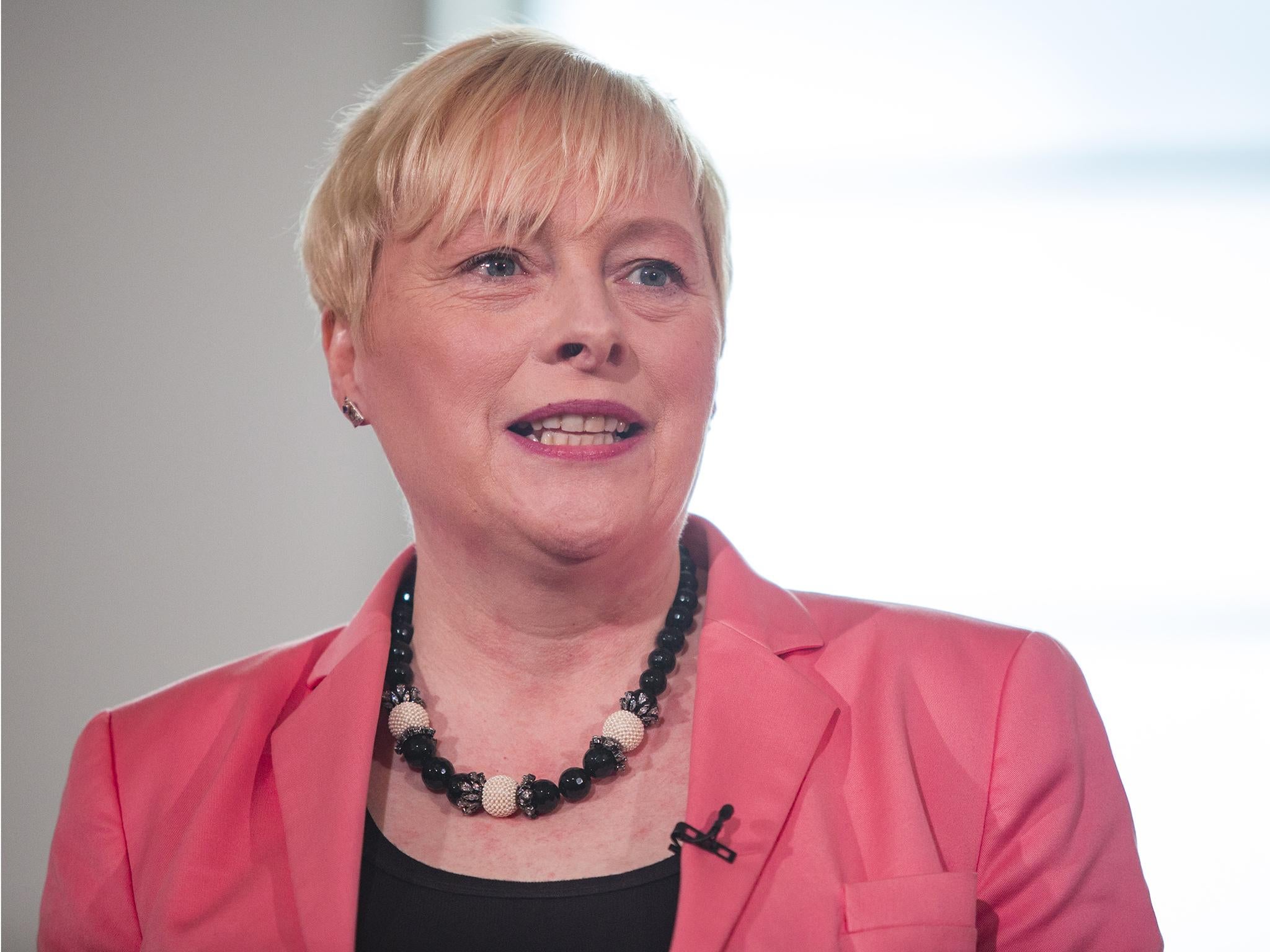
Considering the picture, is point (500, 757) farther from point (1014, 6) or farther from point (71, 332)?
point (1014, 6)

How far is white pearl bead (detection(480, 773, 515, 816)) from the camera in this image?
51.5 inches

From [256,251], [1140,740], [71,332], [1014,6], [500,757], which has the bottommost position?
[1140,740]

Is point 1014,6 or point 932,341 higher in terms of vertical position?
point 1014,6

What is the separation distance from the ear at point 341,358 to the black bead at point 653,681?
493mm

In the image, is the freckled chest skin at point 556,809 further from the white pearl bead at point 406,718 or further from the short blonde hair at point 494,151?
the short blonde hair at point 494,151

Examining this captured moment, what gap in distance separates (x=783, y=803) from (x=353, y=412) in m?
0.76

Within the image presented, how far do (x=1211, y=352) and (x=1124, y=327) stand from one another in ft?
0.69

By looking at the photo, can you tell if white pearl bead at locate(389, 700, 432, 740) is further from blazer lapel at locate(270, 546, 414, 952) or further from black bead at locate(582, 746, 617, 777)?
black bead at locate(582, 746, 617, 777)

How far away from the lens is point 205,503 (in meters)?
2.52

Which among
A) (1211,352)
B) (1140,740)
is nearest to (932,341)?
(1211,352)

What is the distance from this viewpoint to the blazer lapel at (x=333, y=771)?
122cm

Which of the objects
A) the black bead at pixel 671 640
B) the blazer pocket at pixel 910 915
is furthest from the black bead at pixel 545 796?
the blazer pocket at pixel 910 915

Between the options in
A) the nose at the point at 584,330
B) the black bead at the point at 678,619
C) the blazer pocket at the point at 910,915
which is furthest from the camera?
the black bead at the point at 678,619

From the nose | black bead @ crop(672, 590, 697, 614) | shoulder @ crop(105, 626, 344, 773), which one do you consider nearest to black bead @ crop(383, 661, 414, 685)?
shoulder @ crop(105, 626, 344, 773)
